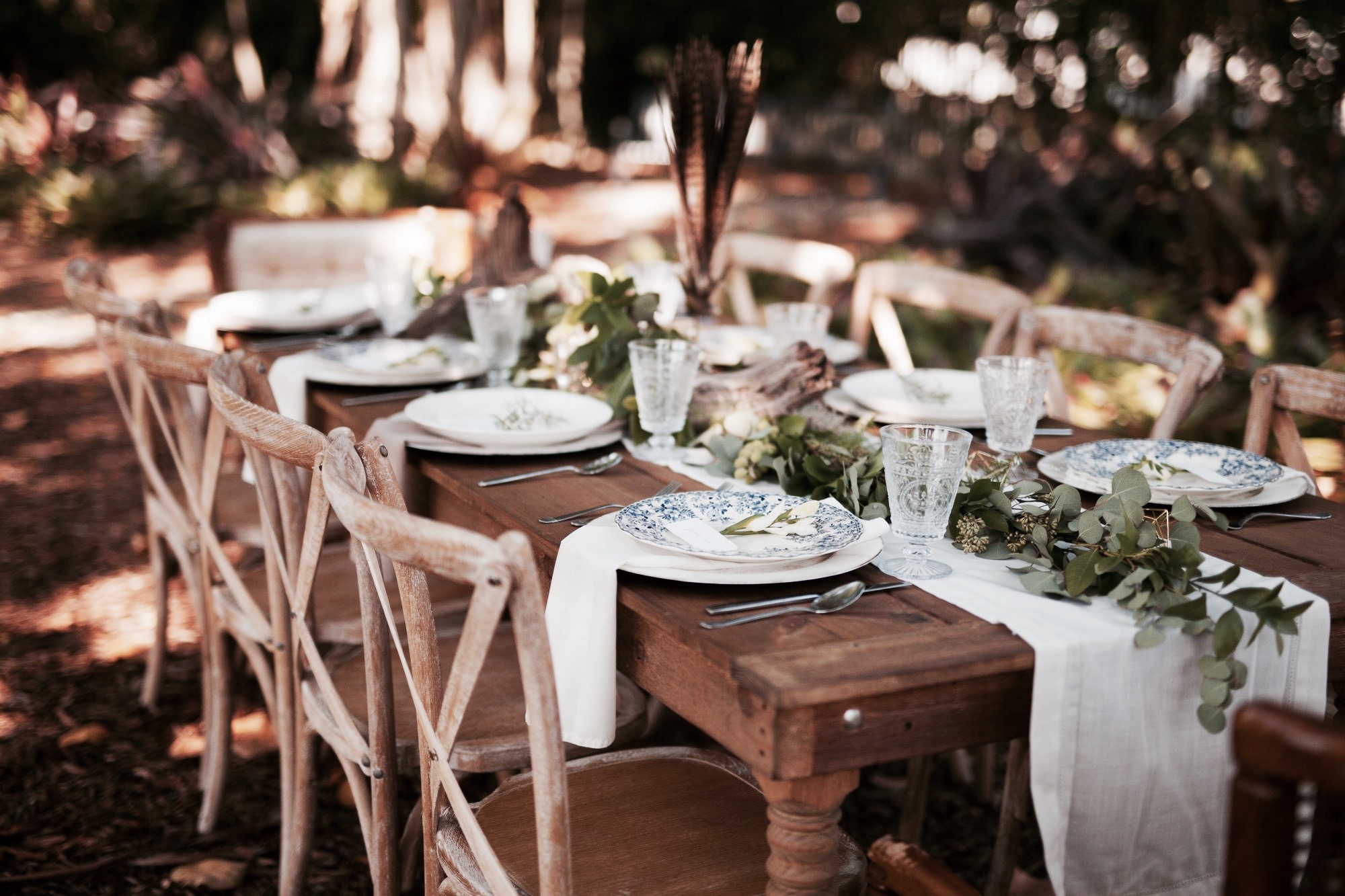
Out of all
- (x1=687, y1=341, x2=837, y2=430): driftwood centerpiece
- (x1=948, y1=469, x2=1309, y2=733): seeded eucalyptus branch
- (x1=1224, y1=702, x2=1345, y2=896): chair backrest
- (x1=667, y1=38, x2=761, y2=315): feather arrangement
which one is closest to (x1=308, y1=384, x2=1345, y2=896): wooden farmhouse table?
(x1=948, y1=469, x2=1309, y2=733): seeded eucalyptus branch

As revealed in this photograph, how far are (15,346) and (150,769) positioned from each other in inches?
165

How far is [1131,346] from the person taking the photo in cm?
242

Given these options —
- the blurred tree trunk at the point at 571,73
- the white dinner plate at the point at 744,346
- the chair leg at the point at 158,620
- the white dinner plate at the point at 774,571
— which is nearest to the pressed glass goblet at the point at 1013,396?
the white dinner plate at the point at 774,571

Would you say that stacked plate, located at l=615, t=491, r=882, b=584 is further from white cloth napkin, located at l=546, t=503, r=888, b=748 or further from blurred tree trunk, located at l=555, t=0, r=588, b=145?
blurred tree trunk, located at l=555, t=0, r=588, b=145

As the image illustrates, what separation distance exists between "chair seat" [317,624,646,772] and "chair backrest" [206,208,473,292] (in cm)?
185

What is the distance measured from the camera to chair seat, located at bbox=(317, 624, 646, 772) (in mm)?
1724

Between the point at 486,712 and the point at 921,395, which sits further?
the point at 921,395

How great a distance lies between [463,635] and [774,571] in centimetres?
36

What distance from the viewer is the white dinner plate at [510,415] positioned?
6.20 ft

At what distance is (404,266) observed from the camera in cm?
272

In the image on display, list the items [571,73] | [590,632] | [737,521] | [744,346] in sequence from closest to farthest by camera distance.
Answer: [590,632]
[737,521]
[744,346]
[571,73]

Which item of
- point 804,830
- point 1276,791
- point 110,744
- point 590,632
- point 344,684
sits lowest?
point 110,744

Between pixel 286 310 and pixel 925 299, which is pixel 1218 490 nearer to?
pixel 925 299

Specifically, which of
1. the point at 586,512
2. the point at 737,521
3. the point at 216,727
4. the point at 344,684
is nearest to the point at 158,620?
the point at 216,727
